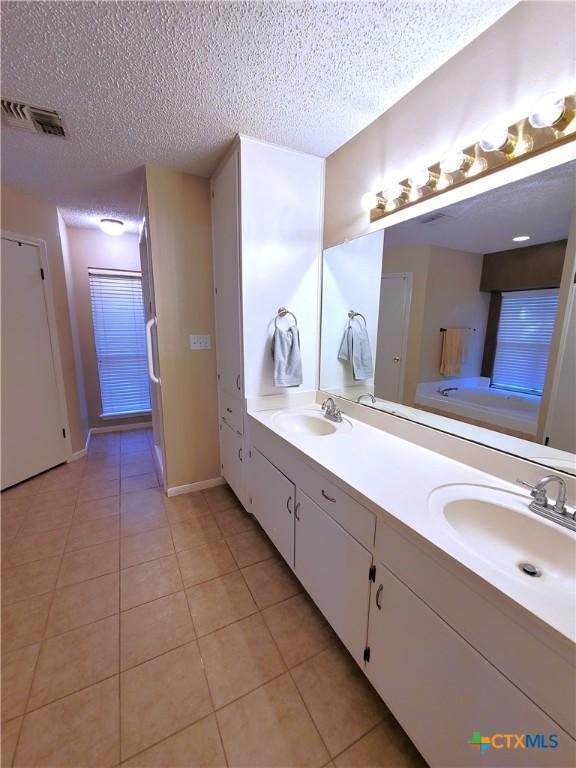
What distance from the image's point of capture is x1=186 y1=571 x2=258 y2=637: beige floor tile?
4.80 ft

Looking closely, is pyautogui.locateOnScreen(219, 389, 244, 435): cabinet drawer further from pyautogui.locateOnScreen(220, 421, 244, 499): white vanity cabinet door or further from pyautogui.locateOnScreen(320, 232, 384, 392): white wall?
pyautogui.locateOnScreen(320, 232, 384, 392): white wall

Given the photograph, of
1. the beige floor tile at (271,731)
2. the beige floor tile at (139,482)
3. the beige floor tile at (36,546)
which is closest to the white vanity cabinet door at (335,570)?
the beige floor tile at (271,731)

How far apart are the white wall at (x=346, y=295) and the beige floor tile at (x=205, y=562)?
122cm

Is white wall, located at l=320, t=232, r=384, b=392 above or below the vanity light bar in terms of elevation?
below

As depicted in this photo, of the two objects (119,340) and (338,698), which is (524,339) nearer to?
(338,698)

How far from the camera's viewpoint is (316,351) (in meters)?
2.13

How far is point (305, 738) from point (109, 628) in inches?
37.8

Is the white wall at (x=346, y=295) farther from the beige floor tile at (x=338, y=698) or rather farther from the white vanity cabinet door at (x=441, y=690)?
the beige floor tile at (x=338, y=698)

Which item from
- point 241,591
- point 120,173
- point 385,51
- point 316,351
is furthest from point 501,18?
point 241,591

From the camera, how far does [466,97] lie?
1.20 meters

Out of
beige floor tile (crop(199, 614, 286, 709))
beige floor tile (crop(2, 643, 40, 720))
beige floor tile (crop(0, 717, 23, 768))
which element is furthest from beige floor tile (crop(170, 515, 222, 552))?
beige floor tile (crop(0, 717, 23, 768))

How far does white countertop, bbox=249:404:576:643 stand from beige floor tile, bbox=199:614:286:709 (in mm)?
834

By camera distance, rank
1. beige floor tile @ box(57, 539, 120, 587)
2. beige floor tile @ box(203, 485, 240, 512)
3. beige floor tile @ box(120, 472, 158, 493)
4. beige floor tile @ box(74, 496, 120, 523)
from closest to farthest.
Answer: beige floor tile @ box(57, 539, 120, 587)
beige floor tile @ box(74, 496, 120, 523)
beige floor tile @ box(203, 485, 240, 512)
beige floor tile @ box(120, 472, 158, 493)

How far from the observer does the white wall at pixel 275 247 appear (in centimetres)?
179
